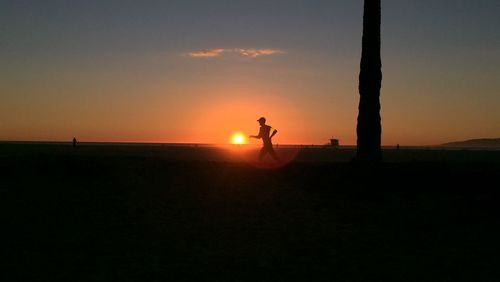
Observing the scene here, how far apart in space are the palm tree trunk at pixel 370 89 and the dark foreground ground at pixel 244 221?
34.1 inches

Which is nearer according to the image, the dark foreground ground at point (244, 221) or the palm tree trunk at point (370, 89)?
the dark foreground ground at point (244, 221)

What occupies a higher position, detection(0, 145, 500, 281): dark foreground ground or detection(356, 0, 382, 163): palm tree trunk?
detection(356, 0, 382, 163): palm tree trunk

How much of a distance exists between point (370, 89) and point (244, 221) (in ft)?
23.1

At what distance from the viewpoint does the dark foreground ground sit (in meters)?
9.50

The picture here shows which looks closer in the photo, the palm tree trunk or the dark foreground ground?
the dark foreground ground

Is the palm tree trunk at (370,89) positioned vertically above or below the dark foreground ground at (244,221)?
above

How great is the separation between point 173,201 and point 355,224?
454cm

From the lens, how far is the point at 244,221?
1223 cm

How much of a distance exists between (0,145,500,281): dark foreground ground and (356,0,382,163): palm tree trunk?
87 cm

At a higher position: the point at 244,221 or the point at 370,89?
the point at 370,89

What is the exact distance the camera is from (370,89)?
1695 cm

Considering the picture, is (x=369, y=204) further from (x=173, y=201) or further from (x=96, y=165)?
(x=96, y=165)

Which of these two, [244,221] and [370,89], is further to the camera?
[370,89]

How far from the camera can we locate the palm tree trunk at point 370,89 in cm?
1694
